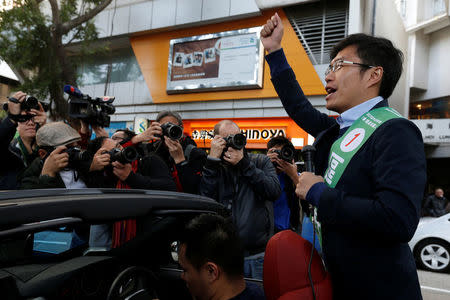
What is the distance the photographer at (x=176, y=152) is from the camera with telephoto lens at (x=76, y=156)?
499 mm

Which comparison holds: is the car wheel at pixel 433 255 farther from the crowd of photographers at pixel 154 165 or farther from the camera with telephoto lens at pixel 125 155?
the camera with telephoto lens at pixel 125 155

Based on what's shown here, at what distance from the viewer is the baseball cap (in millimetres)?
2438

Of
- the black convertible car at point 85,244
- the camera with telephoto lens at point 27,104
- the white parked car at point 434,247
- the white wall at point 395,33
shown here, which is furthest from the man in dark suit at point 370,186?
the white wall at point 395,33

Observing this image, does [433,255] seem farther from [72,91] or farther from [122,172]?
[72,91]

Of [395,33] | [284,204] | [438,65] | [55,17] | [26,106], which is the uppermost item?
[395,33]

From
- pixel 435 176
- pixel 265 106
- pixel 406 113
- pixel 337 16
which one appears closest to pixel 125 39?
pixel 265 106

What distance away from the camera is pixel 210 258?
4.48ft

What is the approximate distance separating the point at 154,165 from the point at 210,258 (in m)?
1.58

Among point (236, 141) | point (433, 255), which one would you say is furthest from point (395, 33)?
point (236, 141)

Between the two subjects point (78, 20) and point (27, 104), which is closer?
point (27, 104)

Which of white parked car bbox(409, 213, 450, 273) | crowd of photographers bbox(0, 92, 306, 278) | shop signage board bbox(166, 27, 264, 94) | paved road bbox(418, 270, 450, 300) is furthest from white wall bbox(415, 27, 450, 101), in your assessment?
crowd of photographers bbox(0, 92, 306, 278)

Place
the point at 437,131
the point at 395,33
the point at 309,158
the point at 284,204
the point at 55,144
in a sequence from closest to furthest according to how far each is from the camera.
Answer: the point at 309,158 < the point at 55,144 < the point at 284,204 < the point at 437,131 < the point at 395,33

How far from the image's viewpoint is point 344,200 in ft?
3.76

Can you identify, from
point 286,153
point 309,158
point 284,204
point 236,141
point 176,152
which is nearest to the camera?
point 309,158
